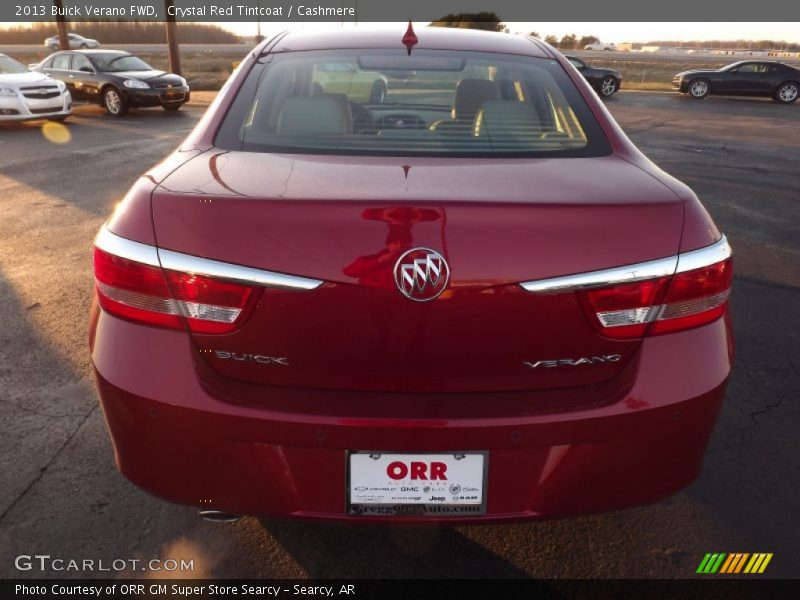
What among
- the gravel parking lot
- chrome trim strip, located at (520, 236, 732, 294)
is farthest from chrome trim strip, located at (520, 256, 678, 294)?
the gravel parking lot

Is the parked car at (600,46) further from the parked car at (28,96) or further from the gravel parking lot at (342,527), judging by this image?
the gravel parking lot at (342,527)

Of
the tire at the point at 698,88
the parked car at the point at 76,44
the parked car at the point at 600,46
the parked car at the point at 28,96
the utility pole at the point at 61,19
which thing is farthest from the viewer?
the parked car at the point at 600,46

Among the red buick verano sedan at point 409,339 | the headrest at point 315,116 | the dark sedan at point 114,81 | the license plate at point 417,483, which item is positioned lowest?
the dark sedan at point 114,81

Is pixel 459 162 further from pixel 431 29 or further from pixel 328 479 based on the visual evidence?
pixel 431 29

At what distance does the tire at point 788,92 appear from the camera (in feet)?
70.3

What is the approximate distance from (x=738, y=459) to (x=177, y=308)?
94.4 inches

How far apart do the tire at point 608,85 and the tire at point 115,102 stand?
590 inches

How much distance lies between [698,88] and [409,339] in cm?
2382

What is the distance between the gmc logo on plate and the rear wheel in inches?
931

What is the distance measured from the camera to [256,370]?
1633mm

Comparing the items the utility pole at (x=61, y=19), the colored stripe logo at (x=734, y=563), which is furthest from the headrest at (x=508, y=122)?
the utility pole at (x=61, y=19)

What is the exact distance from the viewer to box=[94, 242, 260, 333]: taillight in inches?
62.0

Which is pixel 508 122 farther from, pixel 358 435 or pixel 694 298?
pixel 358 435

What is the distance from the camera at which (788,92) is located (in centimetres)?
2152
